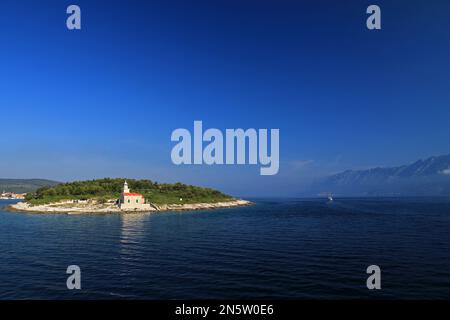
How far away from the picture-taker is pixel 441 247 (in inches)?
2048

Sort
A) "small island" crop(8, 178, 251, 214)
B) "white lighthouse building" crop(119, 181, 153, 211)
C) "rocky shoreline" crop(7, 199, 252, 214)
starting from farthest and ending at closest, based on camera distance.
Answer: "small island" crop(8, 178, 251, 214), "white lighthouse building" crop(119, 181, 153, 211), "rocky shoreline" crop(7, 199, 252, 214)

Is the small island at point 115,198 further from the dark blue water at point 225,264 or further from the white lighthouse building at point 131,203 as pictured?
the dark blue water at point 225,264

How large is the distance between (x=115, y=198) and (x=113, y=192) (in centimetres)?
1746

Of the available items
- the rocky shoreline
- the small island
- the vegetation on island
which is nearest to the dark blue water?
the rocky shoreline

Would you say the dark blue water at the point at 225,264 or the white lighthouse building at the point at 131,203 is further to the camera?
the white lighthouse building at the point at 131,203

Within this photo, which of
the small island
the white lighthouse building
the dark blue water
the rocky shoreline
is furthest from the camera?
the small island

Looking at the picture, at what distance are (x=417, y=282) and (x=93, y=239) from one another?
52268 millimetres

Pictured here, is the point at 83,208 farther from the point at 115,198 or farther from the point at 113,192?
the point at 113,192

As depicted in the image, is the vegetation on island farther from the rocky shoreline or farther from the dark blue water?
the dark blue water

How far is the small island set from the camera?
133750mm

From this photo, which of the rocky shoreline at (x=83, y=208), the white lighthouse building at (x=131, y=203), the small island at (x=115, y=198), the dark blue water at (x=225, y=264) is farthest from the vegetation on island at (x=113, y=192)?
the dark blue water at (x=225, y=264)

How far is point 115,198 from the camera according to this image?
15162 centimetres

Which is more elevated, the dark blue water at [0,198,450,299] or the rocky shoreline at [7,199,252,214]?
the dark blue water at [0,198,450,299]

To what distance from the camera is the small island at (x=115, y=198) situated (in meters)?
134
